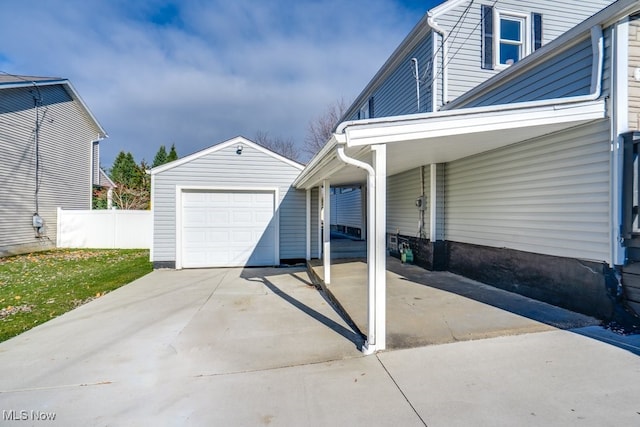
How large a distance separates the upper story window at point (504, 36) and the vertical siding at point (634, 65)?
4.70m

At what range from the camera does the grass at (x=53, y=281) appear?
4664 millimetres

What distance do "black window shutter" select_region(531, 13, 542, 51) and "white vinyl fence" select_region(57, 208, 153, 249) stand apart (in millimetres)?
→ 13895

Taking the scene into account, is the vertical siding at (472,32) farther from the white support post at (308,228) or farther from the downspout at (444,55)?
the white support post at (308,228)

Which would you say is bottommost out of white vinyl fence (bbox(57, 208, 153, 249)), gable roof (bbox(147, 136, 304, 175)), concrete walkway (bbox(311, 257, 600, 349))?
concrete walkway (bbox(311, 257, 600, 349))

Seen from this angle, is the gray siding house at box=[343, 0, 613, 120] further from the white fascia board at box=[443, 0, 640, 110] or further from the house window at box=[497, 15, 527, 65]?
the white fascia board at box=[443, 0, 640, 110]

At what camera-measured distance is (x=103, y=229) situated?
12609 millimetres

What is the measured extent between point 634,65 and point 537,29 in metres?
5.74

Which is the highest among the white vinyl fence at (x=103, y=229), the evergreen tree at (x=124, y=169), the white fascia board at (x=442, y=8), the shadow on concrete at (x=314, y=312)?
the white fascia board at (x=442, y=8)

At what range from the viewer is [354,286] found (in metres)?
5.62

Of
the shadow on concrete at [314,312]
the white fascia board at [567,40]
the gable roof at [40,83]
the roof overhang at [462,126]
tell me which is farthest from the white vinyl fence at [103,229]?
the white fascia board at [567,40]

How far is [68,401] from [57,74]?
53.0ft

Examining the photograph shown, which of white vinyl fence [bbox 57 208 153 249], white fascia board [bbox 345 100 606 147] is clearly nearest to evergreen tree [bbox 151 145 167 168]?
white vinyl fence [bbox 57 208 153 249]

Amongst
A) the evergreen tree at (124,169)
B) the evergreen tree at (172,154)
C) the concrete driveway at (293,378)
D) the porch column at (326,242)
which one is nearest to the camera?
the concrete driveway at (293,378)

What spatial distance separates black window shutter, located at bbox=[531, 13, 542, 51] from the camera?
807cm
